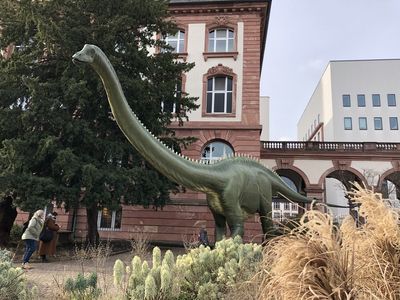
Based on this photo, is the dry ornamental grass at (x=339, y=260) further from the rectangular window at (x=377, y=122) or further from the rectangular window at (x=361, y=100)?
the rectangular window at (x=377, y=122)

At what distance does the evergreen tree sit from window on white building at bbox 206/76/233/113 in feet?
22.5

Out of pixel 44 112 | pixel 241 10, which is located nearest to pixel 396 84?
pixel 241 10

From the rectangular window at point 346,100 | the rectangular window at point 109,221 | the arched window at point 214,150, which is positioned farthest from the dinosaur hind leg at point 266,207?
the rectangular window at point 346,100

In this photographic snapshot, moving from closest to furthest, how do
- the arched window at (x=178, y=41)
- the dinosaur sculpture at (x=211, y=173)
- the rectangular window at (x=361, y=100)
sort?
the dinosaur sculpture at (x=211, y=173) → the arched window at (x=178, y=41) → the rectangular window at (x=361, y=100)

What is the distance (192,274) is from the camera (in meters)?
4.32

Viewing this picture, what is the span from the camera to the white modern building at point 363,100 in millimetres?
44500

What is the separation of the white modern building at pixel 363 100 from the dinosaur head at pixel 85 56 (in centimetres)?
4214

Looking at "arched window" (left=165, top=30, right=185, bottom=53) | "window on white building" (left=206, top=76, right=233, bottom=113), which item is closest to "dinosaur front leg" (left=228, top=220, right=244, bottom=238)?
"window on white building" (left=206, top=76, right=233, bottom=113)

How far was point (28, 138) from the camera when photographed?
12625 mm

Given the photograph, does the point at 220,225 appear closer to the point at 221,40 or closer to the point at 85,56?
the point at 85,56

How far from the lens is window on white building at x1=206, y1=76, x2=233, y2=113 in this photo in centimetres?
2169

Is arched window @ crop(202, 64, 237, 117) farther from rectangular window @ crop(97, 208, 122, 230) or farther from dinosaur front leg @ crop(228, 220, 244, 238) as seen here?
dinosaur front leg @ crop(228, 220, 244, 238)

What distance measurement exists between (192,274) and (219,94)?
1817 cm

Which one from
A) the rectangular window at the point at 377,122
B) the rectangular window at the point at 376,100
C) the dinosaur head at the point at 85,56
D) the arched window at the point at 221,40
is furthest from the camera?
the rectangular window at the point at 376,100
